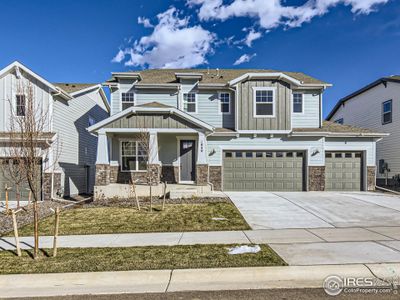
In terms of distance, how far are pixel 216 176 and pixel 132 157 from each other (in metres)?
4.97

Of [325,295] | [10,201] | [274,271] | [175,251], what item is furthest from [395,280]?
[10,201]

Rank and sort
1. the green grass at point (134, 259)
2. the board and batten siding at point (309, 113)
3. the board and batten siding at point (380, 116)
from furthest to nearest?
the board and batten siding at point (380, 116)
the board and batten siding at point (309, 113)
the green grass at point (134, 259)

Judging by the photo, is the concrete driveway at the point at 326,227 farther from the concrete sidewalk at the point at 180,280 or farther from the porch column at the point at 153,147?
the porch column at the point at 153,147

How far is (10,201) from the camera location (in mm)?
14852

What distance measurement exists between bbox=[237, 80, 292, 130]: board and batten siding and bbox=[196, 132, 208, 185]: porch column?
2729mm

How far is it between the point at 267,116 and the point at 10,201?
47.9 ft

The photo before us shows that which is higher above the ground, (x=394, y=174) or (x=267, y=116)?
(x=267, y=116)

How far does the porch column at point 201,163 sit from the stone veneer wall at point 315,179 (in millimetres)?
6155

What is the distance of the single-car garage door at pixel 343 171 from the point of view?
55.0 feet

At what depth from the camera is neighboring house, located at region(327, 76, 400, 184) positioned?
18781 mm

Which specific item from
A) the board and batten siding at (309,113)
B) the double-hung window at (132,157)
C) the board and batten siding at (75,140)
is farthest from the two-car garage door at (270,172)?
the board and batten siding at (75,140)

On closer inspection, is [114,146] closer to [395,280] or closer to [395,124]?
[395,280]

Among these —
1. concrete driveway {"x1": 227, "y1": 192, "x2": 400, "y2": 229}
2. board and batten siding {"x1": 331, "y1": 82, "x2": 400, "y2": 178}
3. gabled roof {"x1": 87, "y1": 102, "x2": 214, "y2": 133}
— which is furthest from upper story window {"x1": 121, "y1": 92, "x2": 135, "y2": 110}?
board and batten siding {"x1": 331, "y1": 82, "x2": 400, "y2": 178}

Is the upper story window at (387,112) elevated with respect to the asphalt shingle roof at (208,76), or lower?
lower
